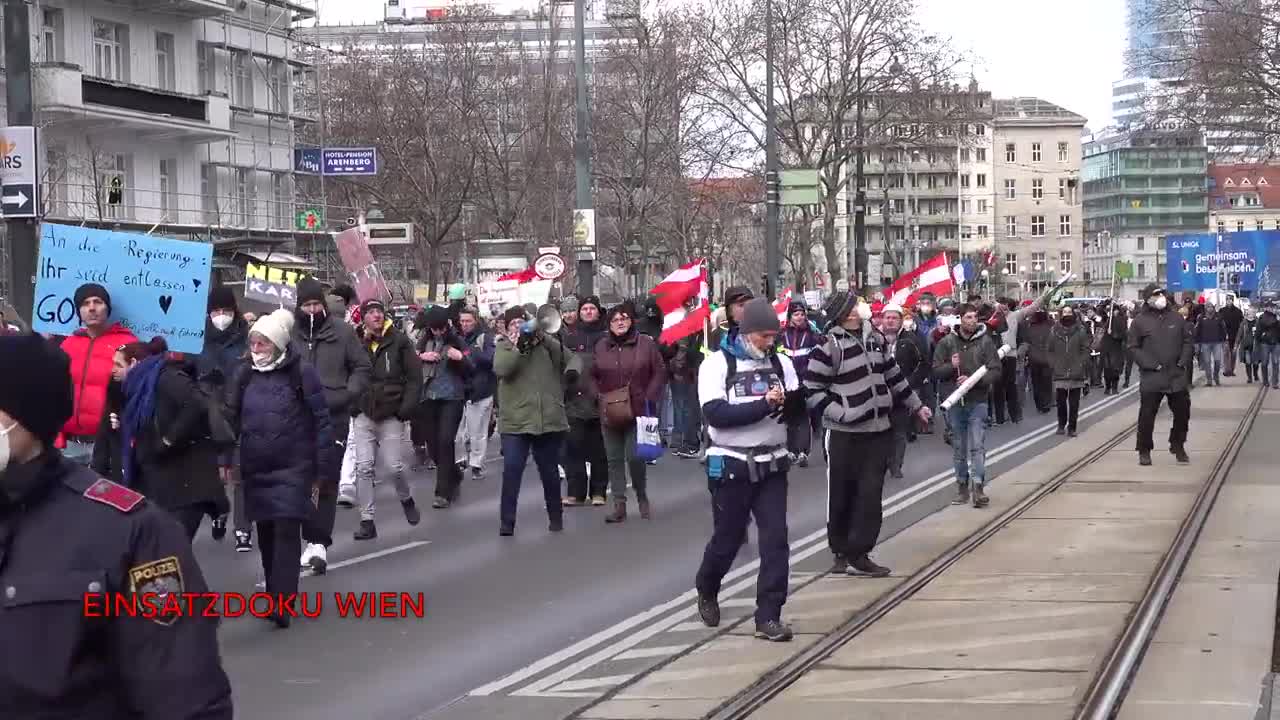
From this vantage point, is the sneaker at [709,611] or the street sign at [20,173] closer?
the sneaker at [709,611]

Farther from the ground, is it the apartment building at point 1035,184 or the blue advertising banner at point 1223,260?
the apartment building at point 1035,184

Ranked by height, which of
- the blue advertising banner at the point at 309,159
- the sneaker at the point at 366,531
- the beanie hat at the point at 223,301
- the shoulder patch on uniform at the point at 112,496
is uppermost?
the blue advertising banner at the point at 309,159

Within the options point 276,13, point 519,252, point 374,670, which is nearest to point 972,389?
point 374,670

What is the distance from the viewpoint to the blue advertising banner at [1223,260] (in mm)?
54312

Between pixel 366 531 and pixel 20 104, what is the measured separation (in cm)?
428

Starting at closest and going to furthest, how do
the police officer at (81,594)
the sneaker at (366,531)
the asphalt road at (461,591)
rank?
the police officer at (81,594) < the asphalt road at (461,591) < the sneaker at (366,531)

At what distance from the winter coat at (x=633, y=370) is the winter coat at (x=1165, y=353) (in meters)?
6.58

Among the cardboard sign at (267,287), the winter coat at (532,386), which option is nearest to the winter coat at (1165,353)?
the winter coat at (532,386)

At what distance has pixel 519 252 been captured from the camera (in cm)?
4394

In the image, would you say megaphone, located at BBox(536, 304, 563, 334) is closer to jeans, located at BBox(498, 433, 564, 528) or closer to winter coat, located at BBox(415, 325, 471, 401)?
jeans, located at BBox(498, 433, 564, 528)

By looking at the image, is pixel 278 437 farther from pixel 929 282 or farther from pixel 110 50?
pixel 110 50

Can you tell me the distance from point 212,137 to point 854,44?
80.4 ft

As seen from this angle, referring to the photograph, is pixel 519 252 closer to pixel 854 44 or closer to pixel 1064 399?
pixel 1064 399

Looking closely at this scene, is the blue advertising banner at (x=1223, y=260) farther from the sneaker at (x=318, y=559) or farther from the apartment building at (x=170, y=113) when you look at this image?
the sneaker at (x=318, y=559)
